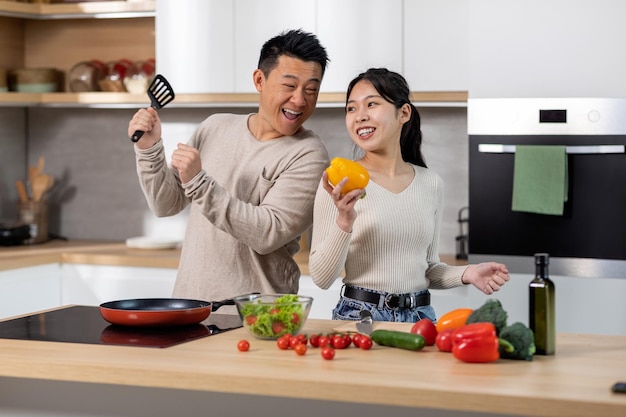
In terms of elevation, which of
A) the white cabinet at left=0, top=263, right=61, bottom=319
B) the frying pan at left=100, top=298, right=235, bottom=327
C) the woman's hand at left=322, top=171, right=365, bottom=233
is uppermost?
the woman's hand at left=322, top=171, right=365, bottom=233

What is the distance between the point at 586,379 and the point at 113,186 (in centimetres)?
366

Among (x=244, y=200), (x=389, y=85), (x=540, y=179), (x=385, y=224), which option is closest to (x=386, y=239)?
(x=385, y=224)

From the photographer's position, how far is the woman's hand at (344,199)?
2076mm

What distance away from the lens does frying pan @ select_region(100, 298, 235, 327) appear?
2.14 metres

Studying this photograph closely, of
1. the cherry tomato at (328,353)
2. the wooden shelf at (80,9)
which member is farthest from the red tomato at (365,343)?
the wooden shelf at (80,9)

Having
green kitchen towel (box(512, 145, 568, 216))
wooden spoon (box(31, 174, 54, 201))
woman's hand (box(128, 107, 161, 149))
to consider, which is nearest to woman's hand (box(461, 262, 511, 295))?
woman's hand (box(128, 107, 161, 149))

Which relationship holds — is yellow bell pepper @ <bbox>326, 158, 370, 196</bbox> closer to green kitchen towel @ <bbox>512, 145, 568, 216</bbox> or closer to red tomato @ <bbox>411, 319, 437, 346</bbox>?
red tomato @ <bbox>411, 319, 437, 346</bbox>

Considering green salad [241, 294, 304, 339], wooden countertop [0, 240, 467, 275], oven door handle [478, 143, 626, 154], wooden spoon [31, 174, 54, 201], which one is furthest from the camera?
wooden spoon [31, 174, 54, 201]

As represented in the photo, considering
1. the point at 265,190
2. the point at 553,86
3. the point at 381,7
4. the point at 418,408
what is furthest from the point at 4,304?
the point at 418,408

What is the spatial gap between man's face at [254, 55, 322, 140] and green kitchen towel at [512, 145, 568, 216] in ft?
3.79

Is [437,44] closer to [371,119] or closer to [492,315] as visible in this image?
[371,119]

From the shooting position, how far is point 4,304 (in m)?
3.94

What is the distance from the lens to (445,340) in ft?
6.20

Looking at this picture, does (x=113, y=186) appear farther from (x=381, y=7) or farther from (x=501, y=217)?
(x=501, y=217)
